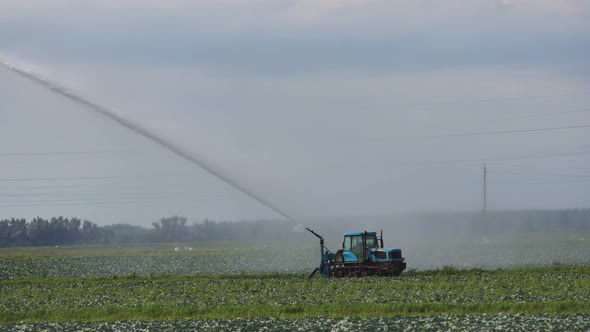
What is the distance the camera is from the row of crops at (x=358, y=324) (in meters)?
30.8

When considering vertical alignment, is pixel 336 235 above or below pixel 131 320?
above

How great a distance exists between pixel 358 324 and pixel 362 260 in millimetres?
23983

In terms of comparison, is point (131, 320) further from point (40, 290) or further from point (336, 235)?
point (336, 235)

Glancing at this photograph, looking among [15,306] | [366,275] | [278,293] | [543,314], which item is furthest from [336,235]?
[543,314]

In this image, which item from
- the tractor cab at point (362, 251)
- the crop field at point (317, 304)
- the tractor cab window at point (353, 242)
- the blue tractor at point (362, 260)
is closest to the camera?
the crop field at point (317, 304)

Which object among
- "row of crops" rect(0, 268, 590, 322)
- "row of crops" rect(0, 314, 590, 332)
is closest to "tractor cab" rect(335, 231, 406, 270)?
"row of crops" rect(0, 268, 590, 322)

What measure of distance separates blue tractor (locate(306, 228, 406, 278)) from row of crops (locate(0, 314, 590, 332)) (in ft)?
67.9

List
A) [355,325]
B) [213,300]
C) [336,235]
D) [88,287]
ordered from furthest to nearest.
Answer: [336,235] → [88,287] → [213,300] → [355,325]

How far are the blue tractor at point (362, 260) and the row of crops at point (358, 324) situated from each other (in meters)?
20.7

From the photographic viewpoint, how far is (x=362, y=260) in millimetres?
56781

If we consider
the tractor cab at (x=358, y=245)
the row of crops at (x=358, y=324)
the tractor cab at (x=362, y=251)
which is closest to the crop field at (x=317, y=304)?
the row of crops at (x=358, y=324)

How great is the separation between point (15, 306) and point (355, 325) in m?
19.2

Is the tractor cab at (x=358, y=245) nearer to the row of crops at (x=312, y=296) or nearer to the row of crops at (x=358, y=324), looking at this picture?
the row of crops at (x=312, y=296)

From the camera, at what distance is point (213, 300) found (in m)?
42.8
